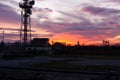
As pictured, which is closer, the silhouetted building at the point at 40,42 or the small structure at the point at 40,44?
the small structure at the point at 40,44

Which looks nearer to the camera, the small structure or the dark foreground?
the dark foreground

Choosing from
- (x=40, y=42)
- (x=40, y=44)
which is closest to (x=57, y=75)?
(x=40, y=44)

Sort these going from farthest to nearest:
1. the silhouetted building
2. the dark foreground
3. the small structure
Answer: the silhouetted building
the small structure
the dark foreground

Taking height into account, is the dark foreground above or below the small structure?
below

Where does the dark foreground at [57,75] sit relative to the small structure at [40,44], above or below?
below

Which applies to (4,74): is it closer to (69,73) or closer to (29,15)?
(69,73)

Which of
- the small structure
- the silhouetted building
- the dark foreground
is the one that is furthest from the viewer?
the silhouetted building

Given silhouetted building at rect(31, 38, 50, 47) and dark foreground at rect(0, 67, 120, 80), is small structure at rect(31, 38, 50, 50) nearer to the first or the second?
silhouetted building at rect(31, 38, 50, 47)

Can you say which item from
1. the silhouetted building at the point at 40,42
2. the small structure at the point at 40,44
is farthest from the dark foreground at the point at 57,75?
the silhouetted building at the point at 40,42

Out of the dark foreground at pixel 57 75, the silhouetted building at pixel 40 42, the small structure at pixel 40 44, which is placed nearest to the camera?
the dark foreground at pixel 57 75

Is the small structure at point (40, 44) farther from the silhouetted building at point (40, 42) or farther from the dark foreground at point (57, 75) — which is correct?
the dark foreground at point (57, 75)

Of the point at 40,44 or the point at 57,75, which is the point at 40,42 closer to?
the point at 40,44

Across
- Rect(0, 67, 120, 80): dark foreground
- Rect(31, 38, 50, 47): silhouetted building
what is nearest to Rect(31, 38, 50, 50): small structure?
Rect(31, 38, 50, 47): silhouetted building

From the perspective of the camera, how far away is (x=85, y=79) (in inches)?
674
